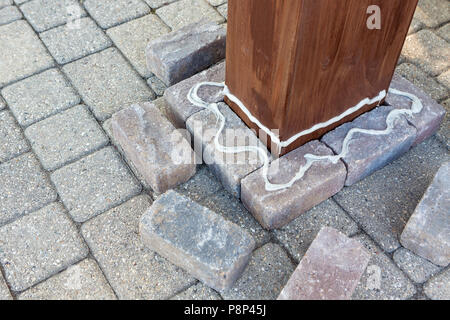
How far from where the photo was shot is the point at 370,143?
224 centimetres

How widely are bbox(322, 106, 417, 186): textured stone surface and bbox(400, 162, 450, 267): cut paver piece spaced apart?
275mm

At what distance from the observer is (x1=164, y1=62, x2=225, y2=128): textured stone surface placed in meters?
2.40

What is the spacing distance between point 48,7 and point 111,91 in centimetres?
95

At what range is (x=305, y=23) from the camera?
1732 millimetres

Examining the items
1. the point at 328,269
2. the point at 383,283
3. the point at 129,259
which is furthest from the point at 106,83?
the point at 383,283

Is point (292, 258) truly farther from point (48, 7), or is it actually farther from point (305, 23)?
point (48, 7)

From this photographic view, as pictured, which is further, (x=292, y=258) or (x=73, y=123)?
(x=73, y=123)

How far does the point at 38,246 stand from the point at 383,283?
142cm

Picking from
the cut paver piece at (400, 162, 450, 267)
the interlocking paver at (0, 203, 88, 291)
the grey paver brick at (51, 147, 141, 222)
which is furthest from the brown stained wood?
the interlocking paver at (0, 203, 88, 291)

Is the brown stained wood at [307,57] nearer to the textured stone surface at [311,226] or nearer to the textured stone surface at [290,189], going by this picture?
the textured stone surface at [290,189]

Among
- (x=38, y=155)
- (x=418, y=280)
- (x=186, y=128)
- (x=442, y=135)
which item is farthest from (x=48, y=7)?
(x=418, y=280)

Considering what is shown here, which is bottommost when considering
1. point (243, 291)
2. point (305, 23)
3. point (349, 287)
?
point (243, 291)

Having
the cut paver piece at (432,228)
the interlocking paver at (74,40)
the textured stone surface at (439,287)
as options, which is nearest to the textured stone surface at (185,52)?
the interlocking paver at (74,40)

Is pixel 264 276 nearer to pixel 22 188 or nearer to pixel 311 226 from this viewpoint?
pixel 311 226
